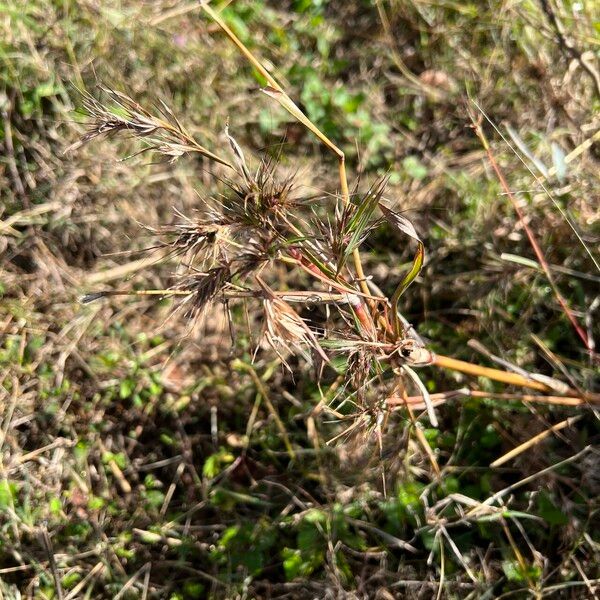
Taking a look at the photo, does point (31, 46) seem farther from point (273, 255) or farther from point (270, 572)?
point (270, 572)

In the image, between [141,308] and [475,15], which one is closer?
[141,308]

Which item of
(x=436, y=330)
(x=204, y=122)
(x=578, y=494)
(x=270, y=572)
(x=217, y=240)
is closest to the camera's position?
(x=217, y=240)

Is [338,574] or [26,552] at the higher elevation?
[338,574]

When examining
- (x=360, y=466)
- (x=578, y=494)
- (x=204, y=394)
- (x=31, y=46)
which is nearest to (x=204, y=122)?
(x=31, y=46)

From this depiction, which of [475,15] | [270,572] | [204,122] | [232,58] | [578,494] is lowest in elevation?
[270,572]

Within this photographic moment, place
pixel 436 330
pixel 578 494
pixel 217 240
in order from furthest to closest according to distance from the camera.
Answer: pixel 436 330, pixel 578 494, pixel 217 240

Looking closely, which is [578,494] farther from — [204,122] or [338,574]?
[204,122]
